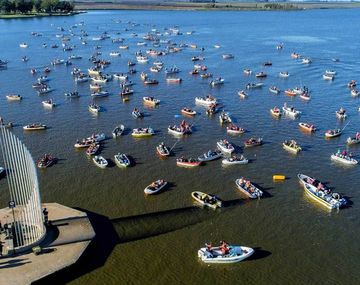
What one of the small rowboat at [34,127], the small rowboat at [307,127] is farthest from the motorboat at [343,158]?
the small rowboat at [34,127]

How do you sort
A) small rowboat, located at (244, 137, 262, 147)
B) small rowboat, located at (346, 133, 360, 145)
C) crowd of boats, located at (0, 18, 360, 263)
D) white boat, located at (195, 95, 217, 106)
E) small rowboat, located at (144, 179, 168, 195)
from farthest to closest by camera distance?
white boat, located at (195, 95, 217, 106), small rowboat, located at (346, 133, 360, 145), small rowboat, located at (244, 137, 262, 147), small rowboat, located at (144, 179, 168, 195), crowd of boats, located at (0, 18, 360, 263)

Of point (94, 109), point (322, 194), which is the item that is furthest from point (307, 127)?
point (94, 109)

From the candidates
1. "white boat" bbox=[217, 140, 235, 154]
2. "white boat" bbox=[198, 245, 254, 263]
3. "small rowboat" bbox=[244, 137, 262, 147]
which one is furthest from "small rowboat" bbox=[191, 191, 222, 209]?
"small rowboat" bbox=[244, 137, 262, 147]

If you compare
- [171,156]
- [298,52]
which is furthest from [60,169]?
[298,52]

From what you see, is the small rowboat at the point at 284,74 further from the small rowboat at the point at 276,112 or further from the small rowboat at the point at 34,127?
the small rowboat at the point at 34,127

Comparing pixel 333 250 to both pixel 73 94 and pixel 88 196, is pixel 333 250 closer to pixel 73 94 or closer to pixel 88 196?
pixel 88 196

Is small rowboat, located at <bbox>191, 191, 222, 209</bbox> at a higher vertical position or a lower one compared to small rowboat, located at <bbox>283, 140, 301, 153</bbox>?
lower

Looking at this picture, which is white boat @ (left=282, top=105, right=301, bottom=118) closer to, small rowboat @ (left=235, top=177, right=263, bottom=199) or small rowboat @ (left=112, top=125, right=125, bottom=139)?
small rowboat @ (left=235, top=177, right=263, bottom=199)

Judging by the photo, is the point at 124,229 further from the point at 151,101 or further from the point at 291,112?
the point at 291,112
